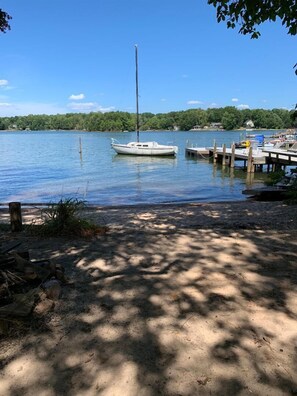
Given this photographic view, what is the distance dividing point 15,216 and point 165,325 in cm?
442

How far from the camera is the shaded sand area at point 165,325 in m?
2.53

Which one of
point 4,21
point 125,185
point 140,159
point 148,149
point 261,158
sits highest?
point 4,21

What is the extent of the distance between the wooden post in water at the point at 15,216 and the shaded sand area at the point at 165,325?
1.21 m

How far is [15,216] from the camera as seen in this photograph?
263 inches

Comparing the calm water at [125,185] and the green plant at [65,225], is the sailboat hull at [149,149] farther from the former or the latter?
the green plant at [65,225]

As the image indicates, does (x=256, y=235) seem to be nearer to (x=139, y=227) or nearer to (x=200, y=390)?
(x=139, y=227)

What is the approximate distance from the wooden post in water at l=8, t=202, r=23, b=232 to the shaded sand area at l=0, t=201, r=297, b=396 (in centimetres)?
121

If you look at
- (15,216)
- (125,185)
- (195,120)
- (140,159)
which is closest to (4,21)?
(15,216)

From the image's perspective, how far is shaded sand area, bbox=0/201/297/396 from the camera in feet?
8.31

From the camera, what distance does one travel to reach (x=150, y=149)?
44.3 meters

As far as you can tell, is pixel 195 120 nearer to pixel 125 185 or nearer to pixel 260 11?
pixel 125 185

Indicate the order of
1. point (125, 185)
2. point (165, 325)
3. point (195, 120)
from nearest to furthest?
point (165, 325), point (125, 185), point (195, 120)

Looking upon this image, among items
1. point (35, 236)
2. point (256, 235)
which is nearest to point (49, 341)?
point (35, 236)

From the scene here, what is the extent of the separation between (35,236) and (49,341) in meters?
3.47
